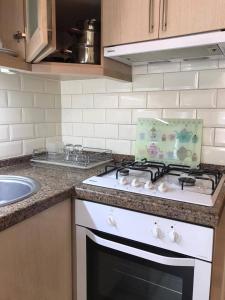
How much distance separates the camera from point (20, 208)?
2.71 feet

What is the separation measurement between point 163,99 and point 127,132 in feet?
0.92

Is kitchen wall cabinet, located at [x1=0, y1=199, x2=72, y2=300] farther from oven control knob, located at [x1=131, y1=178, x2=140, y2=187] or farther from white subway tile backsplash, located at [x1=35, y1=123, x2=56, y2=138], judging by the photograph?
white subway tile backsplash, located at [x1=35, y1=123, x2=56, y2=138]

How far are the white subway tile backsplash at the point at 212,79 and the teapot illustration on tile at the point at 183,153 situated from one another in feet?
1.06

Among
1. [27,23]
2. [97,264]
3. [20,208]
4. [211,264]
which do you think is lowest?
[97,264]

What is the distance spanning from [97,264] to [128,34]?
971 millimetres

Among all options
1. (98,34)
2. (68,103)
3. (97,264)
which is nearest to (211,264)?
(97,264)

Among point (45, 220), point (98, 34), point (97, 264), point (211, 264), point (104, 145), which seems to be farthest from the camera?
point (104, 145)

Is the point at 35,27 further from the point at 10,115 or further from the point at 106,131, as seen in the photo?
the point at 106,131

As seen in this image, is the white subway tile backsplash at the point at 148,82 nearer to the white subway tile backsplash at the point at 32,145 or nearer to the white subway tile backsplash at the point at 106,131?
the white subway tile backsplash at the point at 106,131

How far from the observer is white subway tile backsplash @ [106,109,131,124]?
1511mm

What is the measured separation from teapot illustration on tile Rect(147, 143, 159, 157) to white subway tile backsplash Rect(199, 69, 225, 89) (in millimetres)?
384

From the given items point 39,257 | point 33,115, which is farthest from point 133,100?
point 39,257

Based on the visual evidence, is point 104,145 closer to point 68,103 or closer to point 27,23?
point 68,103

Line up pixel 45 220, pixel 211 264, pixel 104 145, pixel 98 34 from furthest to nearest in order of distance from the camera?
pixel 104 145 → pixel 98 34 → pixel 45 220 → pixel 211 264
